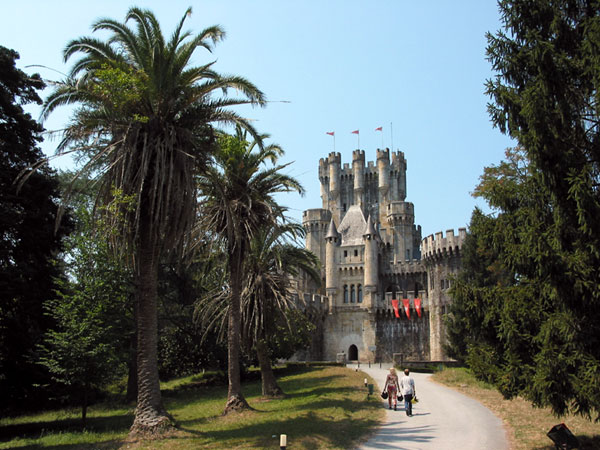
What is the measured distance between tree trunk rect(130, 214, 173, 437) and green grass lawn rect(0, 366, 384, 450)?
0.57 m

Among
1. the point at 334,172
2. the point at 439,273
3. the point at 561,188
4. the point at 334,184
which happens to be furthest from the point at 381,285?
the point at 561,188

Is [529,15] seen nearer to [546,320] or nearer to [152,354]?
[546,320]

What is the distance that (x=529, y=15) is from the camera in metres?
13.9

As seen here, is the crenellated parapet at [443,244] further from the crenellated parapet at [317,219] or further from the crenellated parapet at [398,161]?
the crenellated parapet at [398,161]

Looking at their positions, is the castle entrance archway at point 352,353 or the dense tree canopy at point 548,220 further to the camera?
Result: the castle entrance archway at point 352,353

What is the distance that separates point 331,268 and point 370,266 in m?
4.00

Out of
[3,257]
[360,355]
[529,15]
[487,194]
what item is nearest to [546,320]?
[487,194]

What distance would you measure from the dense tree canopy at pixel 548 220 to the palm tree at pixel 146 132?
309 inches

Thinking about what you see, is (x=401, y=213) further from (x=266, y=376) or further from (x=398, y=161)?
(x=266, y=376)

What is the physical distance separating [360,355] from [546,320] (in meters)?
42.2

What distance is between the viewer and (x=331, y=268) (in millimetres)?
57750

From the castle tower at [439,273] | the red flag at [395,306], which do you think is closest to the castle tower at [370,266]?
the red flag at [395,306]

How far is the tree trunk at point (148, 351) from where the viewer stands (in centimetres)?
1527

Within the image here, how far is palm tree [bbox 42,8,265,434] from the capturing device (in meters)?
15.5
